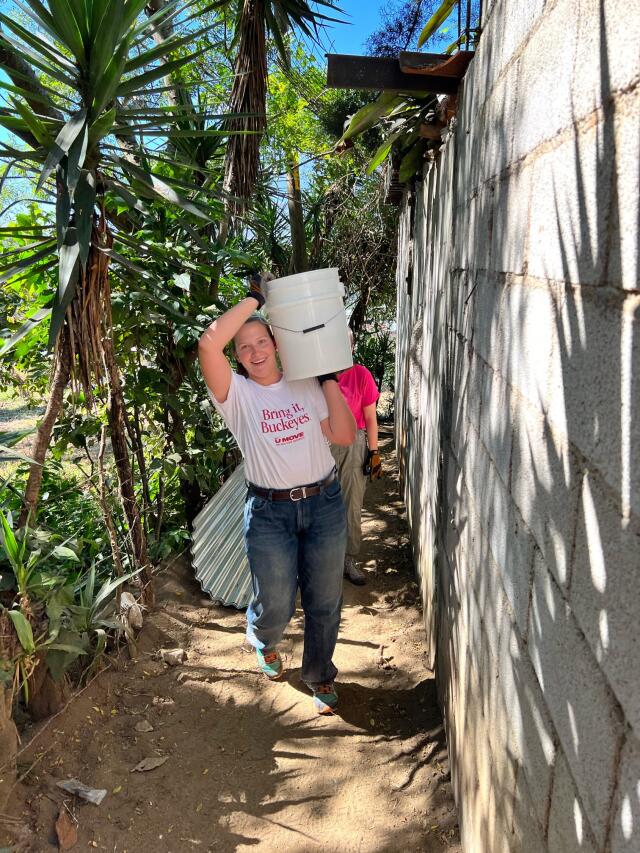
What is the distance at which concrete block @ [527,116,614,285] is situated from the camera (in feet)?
3.48

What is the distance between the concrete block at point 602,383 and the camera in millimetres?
937

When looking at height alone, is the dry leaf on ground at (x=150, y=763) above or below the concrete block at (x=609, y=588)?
below

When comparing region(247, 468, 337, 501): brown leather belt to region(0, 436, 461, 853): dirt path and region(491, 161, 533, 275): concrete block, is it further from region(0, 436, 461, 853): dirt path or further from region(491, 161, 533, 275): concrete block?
region(491, 161, 533, 275): concrete block

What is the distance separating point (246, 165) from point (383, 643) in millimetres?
3349

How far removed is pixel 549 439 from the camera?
1.34 m

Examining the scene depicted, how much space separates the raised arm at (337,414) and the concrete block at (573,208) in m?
1.43

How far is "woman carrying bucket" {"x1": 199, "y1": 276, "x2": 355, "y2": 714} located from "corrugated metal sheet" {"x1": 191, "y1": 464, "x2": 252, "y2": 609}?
136 centimetres

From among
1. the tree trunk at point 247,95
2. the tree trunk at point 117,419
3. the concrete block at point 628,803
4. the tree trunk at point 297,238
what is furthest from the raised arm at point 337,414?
the tree trunk at point 297,238

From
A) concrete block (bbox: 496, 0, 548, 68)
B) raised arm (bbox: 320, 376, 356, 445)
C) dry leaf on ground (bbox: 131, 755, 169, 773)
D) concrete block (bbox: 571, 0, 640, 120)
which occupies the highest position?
concrete block (bbox: 496, 0, 548, 68)

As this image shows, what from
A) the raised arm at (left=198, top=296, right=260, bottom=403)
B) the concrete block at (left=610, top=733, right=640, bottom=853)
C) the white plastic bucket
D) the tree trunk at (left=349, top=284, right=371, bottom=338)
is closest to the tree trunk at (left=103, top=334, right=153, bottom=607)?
the raised arm at (left=198, top=296, right=260, bottom=403)

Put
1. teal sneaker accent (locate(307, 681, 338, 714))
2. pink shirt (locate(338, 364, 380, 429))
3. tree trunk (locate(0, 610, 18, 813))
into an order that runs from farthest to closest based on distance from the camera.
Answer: pink shirt (locate(338, 364, 380, 429)) → teal sneaker accent (locate(307, 681, 338, 714)) → tree trunk (locate(0, 610, 18, 813))

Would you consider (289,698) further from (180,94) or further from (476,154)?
(180,94)

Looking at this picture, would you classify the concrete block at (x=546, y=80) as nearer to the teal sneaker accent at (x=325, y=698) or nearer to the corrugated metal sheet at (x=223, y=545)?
the teal sneaker accent at (x=325, y=698)

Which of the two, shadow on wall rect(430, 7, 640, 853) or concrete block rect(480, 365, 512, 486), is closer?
shadow on wall rect(430, 7, 640, 853)
